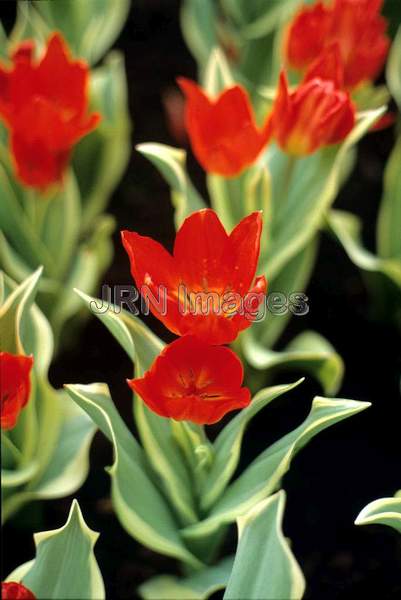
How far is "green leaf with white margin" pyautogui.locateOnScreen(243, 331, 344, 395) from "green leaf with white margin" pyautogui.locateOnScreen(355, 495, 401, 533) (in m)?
0.33

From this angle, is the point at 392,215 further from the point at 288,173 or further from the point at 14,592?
the point at 14,592

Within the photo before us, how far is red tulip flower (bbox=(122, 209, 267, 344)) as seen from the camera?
0.76m

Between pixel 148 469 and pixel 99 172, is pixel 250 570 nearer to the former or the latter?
pixel 148 469

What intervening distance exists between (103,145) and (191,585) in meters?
0.73

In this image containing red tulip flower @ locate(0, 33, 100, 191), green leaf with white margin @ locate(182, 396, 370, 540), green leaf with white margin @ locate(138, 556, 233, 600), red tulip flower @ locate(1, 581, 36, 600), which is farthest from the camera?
red tulip flower @ locate(0, 33, 100, 191)

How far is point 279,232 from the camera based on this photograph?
1172 mm

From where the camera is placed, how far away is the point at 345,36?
1.14m

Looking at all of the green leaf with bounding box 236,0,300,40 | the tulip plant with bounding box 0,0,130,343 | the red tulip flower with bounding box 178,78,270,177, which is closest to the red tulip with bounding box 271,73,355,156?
the red tulip flower with bounding box 178,78,270,177

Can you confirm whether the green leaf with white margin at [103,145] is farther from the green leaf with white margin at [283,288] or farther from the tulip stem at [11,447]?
the tulip stem at [11,447]

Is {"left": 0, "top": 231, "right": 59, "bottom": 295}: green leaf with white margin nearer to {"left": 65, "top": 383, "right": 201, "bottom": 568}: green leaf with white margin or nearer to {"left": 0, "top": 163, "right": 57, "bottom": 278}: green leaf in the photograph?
{"left": 0, "top": 163, "right": 57, "bottom": 278}: green leaf

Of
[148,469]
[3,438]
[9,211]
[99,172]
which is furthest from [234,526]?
[99,172]

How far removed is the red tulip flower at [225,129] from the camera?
1.02m

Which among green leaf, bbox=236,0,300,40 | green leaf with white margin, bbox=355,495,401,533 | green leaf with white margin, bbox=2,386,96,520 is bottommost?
green leaf with white margin, bbox=2,386,96,520

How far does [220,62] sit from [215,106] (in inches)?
9.6
